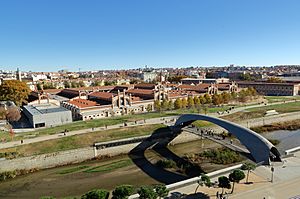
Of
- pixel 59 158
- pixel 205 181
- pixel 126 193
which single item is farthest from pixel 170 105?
pixel 126 193

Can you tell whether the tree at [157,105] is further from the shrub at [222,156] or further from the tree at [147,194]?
the tree at [147,194]

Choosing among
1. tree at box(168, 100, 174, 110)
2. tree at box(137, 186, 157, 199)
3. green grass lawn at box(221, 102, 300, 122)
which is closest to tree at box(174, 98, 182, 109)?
tree at box(168, 100, 174, 110)

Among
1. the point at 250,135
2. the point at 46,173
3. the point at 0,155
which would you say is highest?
the point at 250,135

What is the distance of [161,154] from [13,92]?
3798cm

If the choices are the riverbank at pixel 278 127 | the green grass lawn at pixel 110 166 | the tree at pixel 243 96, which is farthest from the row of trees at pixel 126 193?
the tree at pixel 243 96

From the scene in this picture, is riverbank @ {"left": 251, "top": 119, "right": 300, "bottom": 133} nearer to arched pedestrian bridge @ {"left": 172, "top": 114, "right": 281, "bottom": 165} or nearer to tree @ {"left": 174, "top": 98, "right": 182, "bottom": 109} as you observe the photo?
tree @ {"left": 174, "top": 98, "right": 182, "bottom": 109}

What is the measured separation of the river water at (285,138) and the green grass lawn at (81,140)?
13678 millimetres

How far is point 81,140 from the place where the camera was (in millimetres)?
29891

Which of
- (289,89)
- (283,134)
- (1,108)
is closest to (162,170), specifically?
(283,134)

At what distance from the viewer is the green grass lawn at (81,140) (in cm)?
2705

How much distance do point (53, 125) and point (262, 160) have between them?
95.8ft

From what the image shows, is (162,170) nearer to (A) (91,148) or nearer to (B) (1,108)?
(A) (91,148)

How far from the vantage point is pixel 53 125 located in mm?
38938

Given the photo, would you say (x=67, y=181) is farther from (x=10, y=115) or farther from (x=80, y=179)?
(x=10, y=115)
